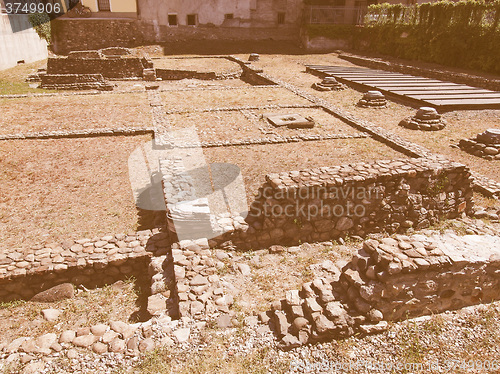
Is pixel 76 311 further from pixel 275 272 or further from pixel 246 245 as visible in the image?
pixel 275 272

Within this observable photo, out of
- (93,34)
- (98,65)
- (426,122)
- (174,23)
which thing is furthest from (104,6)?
(426,122)

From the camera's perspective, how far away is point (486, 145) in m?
9.95

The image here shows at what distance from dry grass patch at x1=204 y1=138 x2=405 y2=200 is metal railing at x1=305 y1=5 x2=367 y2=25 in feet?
83.3

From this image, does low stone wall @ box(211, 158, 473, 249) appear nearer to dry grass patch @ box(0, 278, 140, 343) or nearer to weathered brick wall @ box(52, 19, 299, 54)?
dry grass patch @ box(0, 278, 140, 343)

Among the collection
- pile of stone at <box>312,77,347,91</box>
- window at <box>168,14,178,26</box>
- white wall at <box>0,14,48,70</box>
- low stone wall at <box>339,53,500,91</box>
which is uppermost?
window at <box>168,14,178,26</box>

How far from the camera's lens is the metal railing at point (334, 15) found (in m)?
Answer: 32.1

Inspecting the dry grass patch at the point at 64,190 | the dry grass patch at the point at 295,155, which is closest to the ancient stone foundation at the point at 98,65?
the dry grass patch at the point at 64,190

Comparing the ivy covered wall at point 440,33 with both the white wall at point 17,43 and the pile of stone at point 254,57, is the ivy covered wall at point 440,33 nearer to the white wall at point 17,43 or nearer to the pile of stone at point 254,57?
the pile of stone at point 254,57

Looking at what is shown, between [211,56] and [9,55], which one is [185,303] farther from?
[211,56]

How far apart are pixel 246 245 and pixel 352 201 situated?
198 cm

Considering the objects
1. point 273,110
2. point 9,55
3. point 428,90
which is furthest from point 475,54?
point 9,55

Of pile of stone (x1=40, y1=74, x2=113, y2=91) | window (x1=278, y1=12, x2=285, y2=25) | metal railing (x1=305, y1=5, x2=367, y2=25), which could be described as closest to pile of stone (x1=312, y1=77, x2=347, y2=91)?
pile of stone (x1=40, y1=74, x2=113, y2=91)

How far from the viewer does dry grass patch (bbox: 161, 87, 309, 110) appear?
48.4 feet

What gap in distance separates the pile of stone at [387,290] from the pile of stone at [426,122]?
8230 mm
